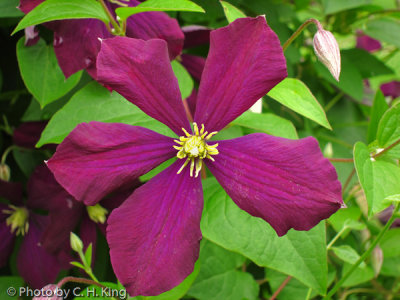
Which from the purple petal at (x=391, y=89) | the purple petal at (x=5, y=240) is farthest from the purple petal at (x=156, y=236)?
the purple petal at (x=391, y=89)

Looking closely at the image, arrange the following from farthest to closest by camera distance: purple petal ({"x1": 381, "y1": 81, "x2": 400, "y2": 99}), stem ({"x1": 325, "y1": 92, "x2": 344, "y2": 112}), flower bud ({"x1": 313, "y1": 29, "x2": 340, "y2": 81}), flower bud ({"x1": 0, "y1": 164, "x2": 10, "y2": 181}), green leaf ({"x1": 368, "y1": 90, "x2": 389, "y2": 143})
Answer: purple petal ({"x1": 381, "y1": 81, "x2": 400, "y2": 99}) → stem ({"x1": 325, "y1": 92, "x2": 344, "y2": 112}) → flower bud ({"x1": 0, "y1": 164, "x2": 10, "y2": 181}) → green leaf ({"x1": 368, "y1": 90, "x2": 389, "y2": 143}) → flower bud ({"x1": 313, "y1": 29, "x2": 340, "y2": 81})

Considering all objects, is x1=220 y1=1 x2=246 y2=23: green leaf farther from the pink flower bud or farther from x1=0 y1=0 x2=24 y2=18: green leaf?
the pink flower bud

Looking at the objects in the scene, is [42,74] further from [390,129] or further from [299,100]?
[390,129]

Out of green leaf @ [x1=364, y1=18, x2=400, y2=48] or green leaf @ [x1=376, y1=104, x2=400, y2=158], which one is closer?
green leaf @ [x1=376, y1=104, x2=400, y2=158]

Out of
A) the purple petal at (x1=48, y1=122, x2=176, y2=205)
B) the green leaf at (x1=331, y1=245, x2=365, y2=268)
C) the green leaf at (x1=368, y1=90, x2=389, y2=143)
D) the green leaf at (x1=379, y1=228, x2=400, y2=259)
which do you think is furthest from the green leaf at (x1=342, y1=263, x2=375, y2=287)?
the purple petal at (x1=48, y1=122, x2=176, y2=205)

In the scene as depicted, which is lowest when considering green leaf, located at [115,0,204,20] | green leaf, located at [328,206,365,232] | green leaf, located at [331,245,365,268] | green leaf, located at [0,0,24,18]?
green leaf, located at [328,206,365,232]
